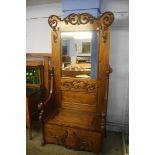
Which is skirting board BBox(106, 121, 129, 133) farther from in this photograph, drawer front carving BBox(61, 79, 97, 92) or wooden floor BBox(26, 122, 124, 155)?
drawer front carving BBox(61, 79, 97, 92)

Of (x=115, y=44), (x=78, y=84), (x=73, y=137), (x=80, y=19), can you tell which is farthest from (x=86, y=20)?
(x=73, y=137)

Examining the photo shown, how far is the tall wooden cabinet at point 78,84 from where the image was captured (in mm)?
1874

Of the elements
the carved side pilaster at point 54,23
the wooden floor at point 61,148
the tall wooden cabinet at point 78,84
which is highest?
the carved side pilaster at point 54,23

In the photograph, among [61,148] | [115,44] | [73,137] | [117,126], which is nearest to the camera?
[73,137]

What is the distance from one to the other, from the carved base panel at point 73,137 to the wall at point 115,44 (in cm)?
66

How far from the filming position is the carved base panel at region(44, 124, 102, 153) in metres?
1.81

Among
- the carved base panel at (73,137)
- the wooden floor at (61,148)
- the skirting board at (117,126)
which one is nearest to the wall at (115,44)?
the skirting board at (117,126)

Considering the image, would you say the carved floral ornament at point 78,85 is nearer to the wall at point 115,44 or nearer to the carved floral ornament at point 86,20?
the wall at point 115,44

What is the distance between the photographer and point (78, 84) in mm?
2111

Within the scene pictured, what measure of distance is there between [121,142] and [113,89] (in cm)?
71

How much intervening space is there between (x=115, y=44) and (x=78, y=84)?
75 centimetres

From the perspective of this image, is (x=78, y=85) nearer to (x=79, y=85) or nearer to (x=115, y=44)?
(x=79, y=85)
